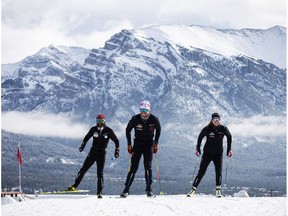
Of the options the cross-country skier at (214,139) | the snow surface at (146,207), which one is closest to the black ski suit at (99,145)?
the snow surface at (146,207)

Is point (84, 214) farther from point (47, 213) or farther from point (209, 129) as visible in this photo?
point (209, 129)

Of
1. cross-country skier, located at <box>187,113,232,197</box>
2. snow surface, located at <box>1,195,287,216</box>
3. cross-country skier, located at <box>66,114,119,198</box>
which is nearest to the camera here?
snow surface, located at <box>1,195,287,216</box>

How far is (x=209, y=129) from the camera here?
23594 mm

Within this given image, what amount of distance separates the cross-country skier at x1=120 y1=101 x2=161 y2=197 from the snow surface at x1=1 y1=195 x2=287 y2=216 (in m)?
1.87

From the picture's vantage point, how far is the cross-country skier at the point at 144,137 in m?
22.1

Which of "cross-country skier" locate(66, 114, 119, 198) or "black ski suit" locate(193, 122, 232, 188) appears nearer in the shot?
"cross-country skier" locate(66, 114, 119, 198)

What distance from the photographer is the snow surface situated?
18.3 metres

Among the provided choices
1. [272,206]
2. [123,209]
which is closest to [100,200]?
[123,209]

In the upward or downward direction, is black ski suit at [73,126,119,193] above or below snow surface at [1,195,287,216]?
above

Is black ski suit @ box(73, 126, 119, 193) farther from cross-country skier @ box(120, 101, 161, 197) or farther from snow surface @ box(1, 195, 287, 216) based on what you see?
snow surface @ box(1, 195, 287, 216)

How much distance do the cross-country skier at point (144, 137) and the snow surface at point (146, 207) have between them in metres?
1.87

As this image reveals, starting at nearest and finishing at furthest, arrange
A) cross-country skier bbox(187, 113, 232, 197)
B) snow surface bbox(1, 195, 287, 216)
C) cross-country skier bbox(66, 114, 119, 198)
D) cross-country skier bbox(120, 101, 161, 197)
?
1. snow surface bbox(1, 195, 287, 216)
2. cross-country skier bbox(120, 101, 161, 197)
3. cross-country skier bbox(66, 114, 119, 198)
4. cross-country skier bbox(187, 113, 232, 197)

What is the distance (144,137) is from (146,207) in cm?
386

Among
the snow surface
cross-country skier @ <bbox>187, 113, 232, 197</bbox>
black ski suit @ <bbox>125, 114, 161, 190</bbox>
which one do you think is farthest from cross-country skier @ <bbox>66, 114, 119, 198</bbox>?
cross-country skier @ <bbox>187, 113, 232, 197</bbox>
